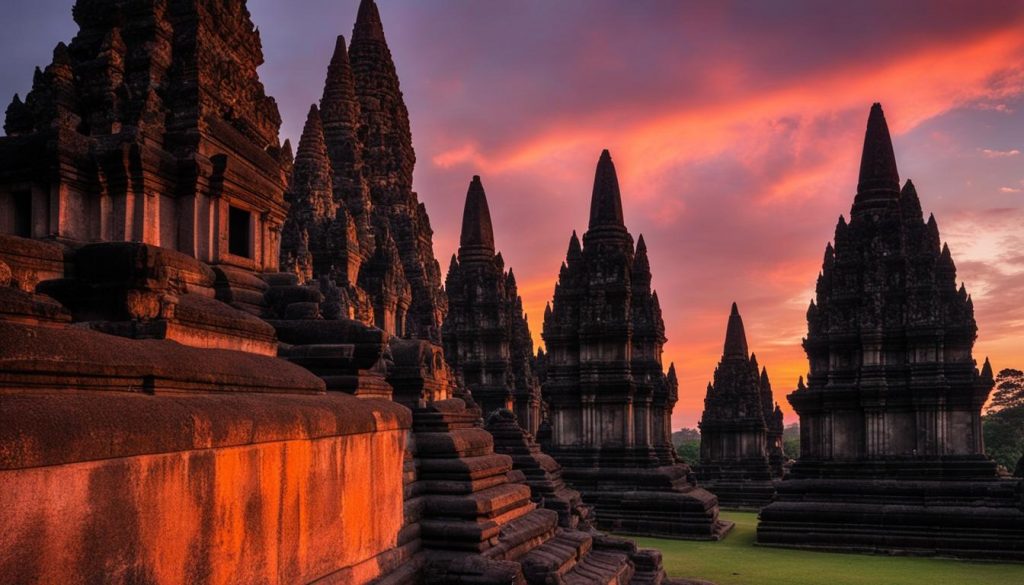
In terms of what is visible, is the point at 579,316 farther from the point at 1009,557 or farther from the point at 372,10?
the point at 372,10

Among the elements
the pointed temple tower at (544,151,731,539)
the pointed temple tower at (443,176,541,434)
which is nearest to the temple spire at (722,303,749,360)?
the pointed temple tower at (544,151,731,539)

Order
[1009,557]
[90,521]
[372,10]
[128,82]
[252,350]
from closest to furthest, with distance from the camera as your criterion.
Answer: [90,521] → [252,350] → [128,82] → [1009,557] → [372,10]

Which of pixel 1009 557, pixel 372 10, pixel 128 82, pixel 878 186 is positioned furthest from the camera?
pixel 372 10

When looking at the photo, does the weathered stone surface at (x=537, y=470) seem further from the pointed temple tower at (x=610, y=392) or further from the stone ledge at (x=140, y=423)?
the stone ledge at (x=140, y=423)

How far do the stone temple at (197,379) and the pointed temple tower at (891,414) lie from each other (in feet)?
29.5

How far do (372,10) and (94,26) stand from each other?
1296 inches

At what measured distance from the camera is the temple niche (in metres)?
8.51

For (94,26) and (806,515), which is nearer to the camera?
(94,26)

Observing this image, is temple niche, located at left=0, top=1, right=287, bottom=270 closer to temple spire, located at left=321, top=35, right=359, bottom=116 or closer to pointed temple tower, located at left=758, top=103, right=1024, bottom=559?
pointed temple tower, located at left=758, top=103, right=1024, bottom=559

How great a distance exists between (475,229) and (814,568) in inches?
718

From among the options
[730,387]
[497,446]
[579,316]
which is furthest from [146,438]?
[730,387]

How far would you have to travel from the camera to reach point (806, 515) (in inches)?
763

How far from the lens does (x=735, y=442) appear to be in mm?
32906

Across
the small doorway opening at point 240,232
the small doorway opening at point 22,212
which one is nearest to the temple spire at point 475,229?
the small doorway opening at point 240,232
